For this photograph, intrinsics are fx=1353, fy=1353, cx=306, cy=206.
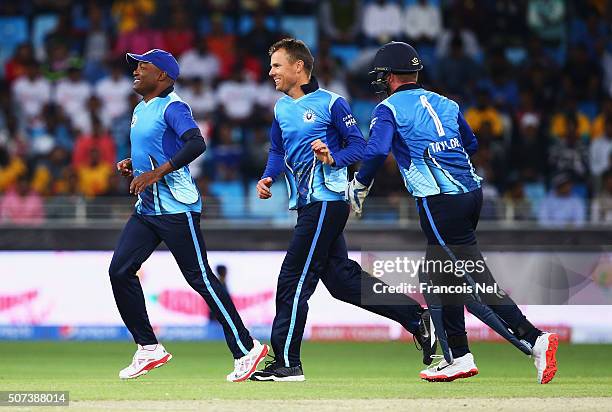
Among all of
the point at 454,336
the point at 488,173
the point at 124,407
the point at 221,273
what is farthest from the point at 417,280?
the point at 488,173

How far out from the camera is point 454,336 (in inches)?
366

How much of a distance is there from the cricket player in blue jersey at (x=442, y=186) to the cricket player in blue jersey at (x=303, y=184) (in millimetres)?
225

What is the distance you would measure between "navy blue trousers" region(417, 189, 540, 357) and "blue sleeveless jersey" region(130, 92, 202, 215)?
1.65m

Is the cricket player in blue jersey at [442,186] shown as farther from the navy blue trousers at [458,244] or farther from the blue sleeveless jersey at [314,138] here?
the blue sleeveless jersey at [314,138]

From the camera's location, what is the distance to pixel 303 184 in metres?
9.38

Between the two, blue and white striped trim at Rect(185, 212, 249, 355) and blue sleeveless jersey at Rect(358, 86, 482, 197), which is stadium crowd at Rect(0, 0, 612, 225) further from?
blue sleeveless jersey at Rect(358, 86, 482, 197)

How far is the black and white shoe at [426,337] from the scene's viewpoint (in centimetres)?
981

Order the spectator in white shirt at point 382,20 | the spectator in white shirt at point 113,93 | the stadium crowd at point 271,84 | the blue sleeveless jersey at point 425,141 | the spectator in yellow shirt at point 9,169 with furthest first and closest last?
the spectator in white shirt at point 382,20
the spectator in white shirt at point 113,93
the spectator in yellow shirt at point 9,169
the stadium crowd at point 271,84
the blue sleeveless jersey at point 425,141

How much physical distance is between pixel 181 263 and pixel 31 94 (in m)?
9.86

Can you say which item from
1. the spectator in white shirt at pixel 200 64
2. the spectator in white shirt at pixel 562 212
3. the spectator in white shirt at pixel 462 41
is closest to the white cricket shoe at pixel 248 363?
the spectator in white shirt at pixel 562 212

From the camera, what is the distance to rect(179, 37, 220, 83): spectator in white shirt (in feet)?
62.4

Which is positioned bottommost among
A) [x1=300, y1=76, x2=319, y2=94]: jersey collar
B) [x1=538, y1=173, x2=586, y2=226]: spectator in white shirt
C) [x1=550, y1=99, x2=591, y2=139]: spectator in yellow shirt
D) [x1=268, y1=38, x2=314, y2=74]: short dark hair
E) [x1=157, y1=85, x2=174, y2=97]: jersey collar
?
[x1=538, y1=173, x2=586, y2=226]: spectator in white shirt

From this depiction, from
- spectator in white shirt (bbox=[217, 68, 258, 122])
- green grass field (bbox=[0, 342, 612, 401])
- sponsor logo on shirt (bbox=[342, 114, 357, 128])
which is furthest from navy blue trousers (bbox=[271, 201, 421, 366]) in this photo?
spectator in white shirt (bbox=[217, 68, 258, 122])

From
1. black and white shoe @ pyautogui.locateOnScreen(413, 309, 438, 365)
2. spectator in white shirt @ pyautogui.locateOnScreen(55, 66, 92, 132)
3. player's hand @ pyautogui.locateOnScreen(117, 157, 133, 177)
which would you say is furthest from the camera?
spectator in white shirt @ pyautogui.locateOnScreen(55, 66, 92, 132)
